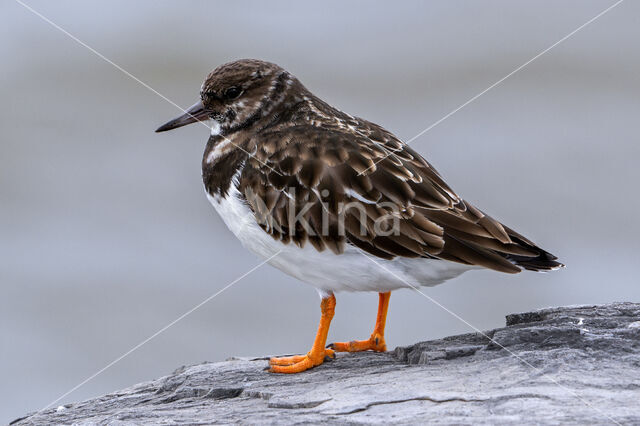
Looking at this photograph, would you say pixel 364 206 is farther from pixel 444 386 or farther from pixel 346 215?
pixel 444 386

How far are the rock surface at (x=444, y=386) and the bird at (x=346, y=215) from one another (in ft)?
1.27

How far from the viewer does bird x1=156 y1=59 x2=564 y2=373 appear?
518 centimetres

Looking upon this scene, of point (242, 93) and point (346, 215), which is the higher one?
point (242, 93)

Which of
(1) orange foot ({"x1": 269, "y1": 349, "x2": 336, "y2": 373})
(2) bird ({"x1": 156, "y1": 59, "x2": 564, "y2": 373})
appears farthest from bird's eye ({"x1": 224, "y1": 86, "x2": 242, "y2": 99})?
(1) orange foot ({"x1": 269, "y1": 349, "x2": 336, "y2": 373})

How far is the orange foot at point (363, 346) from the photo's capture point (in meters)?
6.01

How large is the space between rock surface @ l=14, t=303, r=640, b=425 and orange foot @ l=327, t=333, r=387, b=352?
0.53ft

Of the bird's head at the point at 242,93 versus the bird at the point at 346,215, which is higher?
the bird's head at the point at 242,93

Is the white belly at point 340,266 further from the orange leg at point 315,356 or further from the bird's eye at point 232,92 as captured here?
the bird's eye at point 232,92

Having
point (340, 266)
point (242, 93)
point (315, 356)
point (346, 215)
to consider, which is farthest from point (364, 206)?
point (242, 93)

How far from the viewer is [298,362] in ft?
18.7

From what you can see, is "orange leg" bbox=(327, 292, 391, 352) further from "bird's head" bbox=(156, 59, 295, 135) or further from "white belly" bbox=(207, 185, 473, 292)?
"bird's head" bbox=(156, 59, 295, 135)

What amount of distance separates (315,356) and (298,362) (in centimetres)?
12

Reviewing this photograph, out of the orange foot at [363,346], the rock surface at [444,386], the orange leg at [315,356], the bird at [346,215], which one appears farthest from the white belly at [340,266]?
the orange foot at [363,346]

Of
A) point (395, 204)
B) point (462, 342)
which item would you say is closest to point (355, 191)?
point (395, 204)
